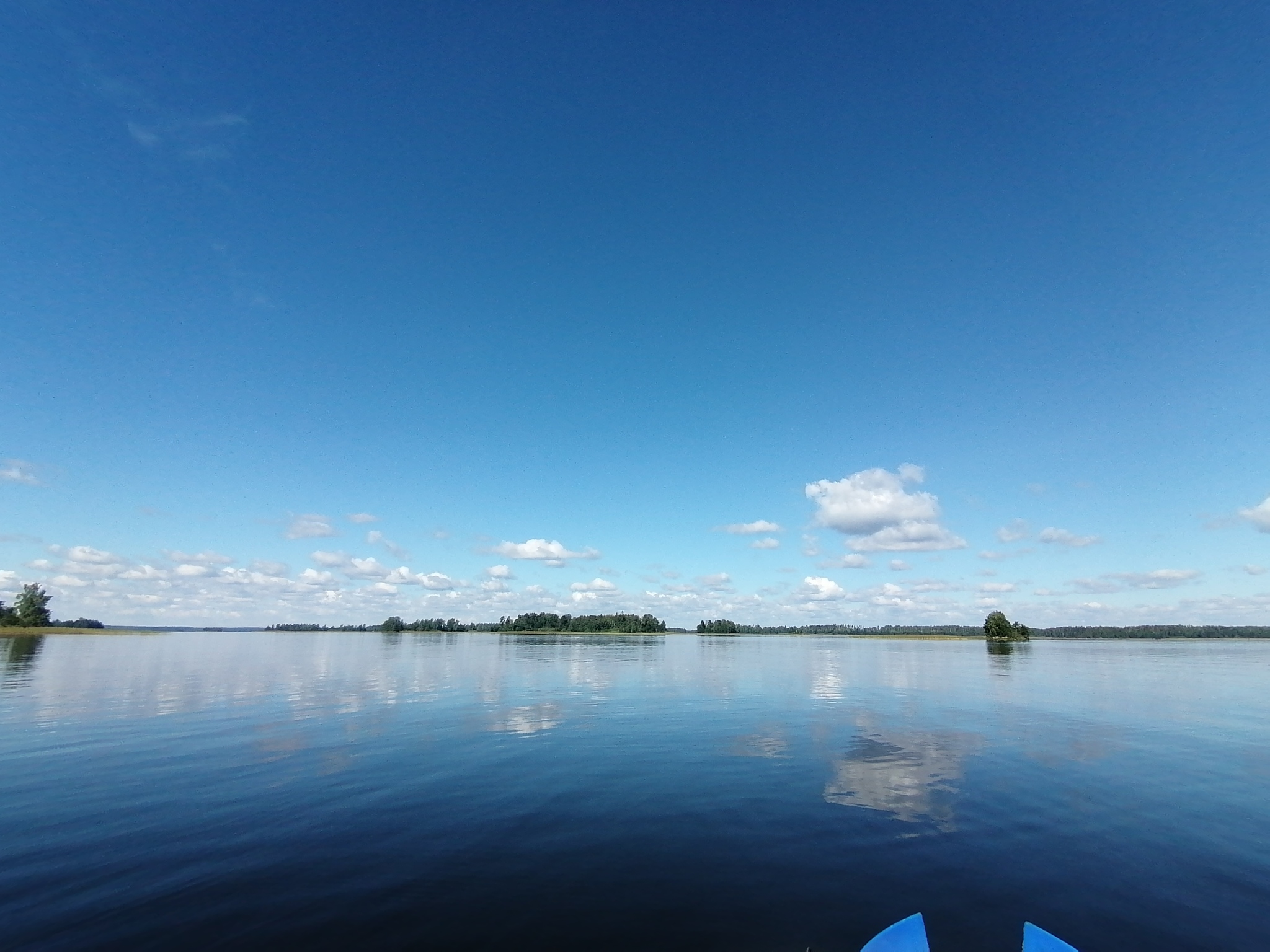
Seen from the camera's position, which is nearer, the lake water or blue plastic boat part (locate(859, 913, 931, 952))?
blue plastic boat part (locate(859, 913, 931, 952))

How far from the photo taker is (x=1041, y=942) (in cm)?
1122

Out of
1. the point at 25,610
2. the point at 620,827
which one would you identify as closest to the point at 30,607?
the point at 25,610

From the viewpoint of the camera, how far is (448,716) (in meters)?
40.0

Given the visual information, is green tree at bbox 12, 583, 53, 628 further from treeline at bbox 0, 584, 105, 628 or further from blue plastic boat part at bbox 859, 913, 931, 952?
blue plastic boat part at bbox 859, 913, 931, 952

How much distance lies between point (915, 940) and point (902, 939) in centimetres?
23

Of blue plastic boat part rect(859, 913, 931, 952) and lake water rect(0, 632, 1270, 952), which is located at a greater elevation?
blue plastic boat part rect(859, 913, 931, 952)

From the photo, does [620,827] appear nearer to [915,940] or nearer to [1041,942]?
[915,940]

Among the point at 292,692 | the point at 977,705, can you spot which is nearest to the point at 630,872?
the point at 977,705

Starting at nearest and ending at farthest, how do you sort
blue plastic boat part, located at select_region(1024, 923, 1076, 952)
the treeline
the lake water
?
blue plastic boat part, located at select_region(1024, 923, 1076, 952) → the lake water → the treeline

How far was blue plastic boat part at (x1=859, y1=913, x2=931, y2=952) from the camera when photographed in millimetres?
10969

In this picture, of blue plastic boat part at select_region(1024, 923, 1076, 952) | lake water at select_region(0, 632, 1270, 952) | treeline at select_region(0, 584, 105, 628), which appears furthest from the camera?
treeline at select_region(0, 584, 105, 628)

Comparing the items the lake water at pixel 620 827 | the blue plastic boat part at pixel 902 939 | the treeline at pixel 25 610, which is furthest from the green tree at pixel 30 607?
the blue plastic boat part at pixel 902 939

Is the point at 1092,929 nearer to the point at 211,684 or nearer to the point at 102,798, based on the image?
the point at 102,798

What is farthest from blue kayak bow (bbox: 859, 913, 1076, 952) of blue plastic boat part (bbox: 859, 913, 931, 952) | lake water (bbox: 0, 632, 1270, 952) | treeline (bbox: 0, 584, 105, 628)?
treeline (bbox: 0, 584, 105, 628)
